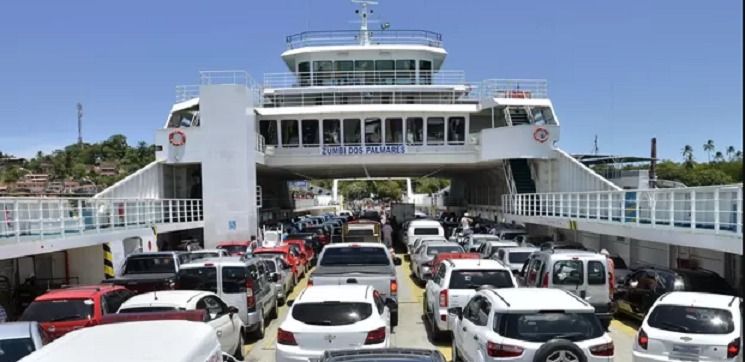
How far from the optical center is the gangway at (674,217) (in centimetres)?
1280

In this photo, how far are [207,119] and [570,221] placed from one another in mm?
15586

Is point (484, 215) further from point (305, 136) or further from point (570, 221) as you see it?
point (570, 221)

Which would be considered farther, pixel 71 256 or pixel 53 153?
pixel 53 153

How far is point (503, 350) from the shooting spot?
6.77 metres

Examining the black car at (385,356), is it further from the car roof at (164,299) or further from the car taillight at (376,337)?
the car roof at (164,299)

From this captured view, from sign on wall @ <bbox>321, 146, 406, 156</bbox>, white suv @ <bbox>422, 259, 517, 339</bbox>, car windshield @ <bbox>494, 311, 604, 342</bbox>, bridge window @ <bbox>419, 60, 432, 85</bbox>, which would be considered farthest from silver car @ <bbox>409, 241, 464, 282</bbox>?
bridge window @ <bbox>419, 60, 432, 85</bbox>

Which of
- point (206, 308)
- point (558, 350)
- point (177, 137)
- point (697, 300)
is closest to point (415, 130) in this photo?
point (177, 137)

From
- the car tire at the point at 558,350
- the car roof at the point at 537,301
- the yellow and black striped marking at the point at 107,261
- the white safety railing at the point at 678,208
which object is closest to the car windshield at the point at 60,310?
the car roof at the point at 537,301

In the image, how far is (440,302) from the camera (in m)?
11.1

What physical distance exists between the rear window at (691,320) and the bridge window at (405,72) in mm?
30163

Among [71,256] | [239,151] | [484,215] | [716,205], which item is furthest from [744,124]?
[484,215]

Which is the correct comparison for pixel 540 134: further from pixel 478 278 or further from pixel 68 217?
pixel 68 217

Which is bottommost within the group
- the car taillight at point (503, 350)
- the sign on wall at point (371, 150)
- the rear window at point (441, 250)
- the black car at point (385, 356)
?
the rear window at point (441, 250)

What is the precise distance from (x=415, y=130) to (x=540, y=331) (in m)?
27.8
